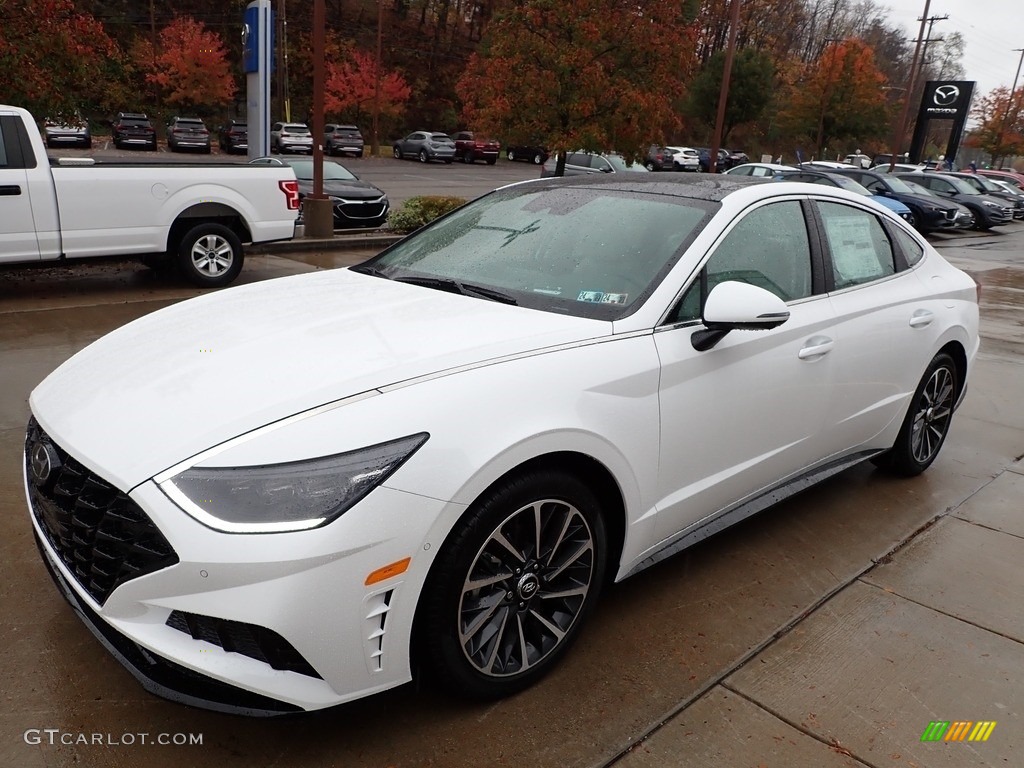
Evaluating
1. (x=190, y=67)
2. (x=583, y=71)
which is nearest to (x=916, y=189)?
(x=583, y=71)

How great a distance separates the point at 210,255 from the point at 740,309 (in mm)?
7371

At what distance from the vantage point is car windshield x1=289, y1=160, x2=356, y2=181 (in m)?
14.0

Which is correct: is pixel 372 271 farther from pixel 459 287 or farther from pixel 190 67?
pixel 190 67

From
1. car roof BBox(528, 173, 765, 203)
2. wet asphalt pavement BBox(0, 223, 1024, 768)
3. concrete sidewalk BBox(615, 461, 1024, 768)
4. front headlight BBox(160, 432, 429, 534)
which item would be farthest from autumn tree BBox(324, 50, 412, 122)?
front headlight BBox(160, 432, 429, 534)

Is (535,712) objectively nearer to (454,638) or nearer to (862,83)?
(454,638)

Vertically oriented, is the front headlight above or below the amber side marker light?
above

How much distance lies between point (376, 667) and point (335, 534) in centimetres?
42

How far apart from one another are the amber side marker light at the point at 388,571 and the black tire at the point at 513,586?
129mm

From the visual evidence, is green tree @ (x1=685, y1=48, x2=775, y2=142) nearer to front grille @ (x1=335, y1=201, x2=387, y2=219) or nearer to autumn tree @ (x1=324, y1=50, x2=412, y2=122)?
autumn tree @ (x1=324, y1=50, x2=412, y2=122)

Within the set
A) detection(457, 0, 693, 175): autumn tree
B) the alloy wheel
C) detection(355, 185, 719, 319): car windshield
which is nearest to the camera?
the alloy wheel

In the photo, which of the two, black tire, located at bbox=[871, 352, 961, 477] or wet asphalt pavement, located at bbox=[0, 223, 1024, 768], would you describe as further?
black tire, located at bbox=[871, 352, 961, 477]

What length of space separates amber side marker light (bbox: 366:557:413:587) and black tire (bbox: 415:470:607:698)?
0.13 meters

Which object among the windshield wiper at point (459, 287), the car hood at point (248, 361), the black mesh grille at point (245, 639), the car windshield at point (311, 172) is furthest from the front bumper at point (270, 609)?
the car windshield at point (311, 172)

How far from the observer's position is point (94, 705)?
2.47 meters
